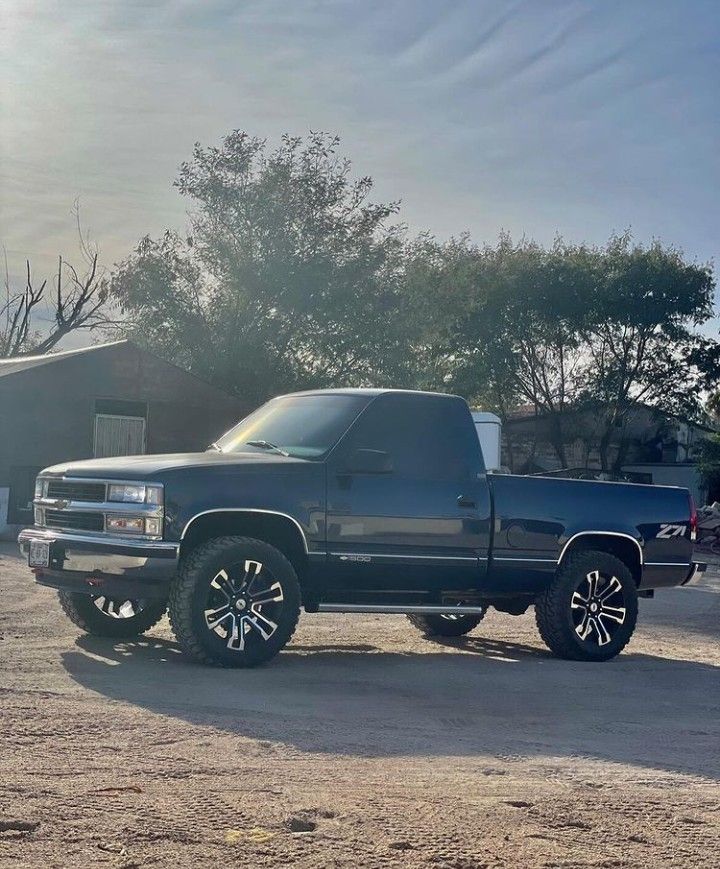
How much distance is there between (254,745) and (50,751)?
3.34 ft

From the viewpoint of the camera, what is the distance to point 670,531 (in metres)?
11.0

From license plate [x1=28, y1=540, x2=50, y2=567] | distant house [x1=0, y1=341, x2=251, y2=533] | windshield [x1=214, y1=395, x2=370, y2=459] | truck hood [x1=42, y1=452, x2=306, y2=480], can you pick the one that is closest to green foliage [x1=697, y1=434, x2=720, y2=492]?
distant house [x1=0, y1=341, x2=251, y2=533]

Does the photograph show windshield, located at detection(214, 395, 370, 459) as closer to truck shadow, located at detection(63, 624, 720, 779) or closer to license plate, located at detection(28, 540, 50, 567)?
truck shadow, located at detection(63, 624, 720, 779)

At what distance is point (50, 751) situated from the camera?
6062 mm

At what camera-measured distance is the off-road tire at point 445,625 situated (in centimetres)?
1166

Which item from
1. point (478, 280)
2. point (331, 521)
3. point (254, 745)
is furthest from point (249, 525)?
point (478, 280)

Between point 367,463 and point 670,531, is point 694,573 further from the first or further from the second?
point 367,463


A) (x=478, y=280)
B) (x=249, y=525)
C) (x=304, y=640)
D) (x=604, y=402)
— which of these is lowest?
(x=304, y=640)

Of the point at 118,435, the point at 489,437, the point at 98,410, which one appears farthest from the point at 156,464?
the point at 118,435

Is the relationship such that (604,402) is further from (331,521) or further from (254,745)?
(254,745)

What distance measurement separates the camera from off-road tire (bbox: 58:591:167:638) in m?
9.97

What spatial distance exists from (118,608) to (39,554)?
121cm

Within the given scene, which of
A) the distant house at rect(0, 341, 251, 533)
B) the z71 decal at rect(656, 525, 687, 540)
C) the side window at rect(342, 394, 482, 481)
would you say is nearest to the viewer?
the side window at rect(342, 394, 482, 481)

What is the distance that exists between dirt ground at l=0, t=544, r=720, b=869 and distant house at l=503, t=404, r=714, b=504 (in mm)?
37006
